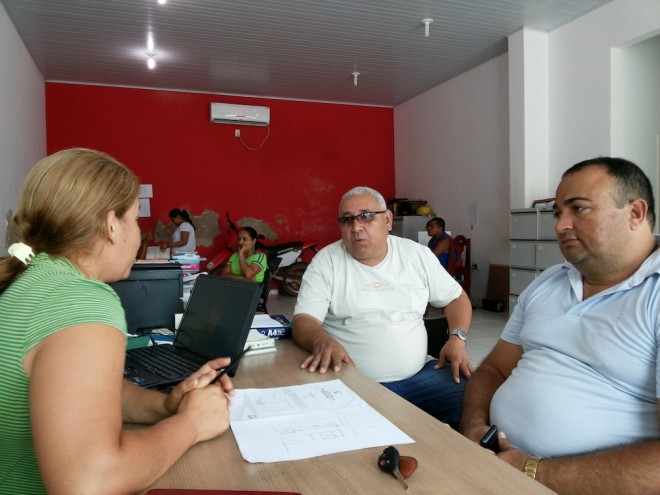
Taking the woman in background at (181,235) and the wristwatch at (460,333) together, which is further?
the woman in background at (181,235)

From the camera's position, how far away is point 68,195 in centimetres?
81

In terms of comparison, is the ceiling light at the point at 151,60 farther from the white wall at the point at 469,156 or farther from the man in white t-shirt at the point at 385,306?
the man in white t-shirt at the point at 385,306

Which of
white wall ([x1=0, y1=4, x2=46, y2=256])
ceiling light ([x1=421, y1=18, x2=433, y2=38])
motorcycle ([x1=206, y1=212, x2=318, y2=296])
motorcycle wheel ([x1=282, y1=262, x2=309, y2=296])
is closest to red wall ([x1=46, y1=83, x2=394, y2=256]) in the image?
motorcycle ([x1=206, y1=212, x2=318, y2=296])

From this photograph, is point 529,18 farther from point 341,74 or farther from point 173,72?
point 173,72

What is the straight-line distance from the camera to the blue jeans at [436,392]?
6.18ft

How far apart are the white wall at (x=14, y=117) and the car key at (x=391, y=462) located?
173 inches

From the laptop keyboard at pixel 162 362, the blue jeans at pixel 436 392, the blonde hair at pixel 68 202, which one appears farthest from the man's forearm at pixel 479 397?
the blonde hair at pixel 68 202

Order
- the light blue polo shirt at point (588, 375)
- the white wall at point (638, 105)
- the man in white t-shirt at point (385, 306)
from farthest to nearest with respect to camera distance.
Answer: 1. the white wall at point (638, 105)
2. the man in white t-shirt at point (385, 306)
3. the light blue polo shirt at point (588, 375)

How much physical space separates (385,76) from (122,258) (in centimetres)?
664

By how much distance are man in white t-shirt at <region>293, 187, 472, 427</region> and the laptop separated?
378mm

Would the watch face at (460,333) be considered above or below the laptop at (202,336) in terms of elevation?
below

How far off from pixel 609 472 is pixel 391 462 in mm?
541

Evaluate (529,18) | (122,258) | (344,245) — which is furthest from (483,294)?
(122,258)

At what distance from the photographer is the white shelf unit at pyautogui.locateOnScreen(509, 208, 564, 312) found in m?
4.96
